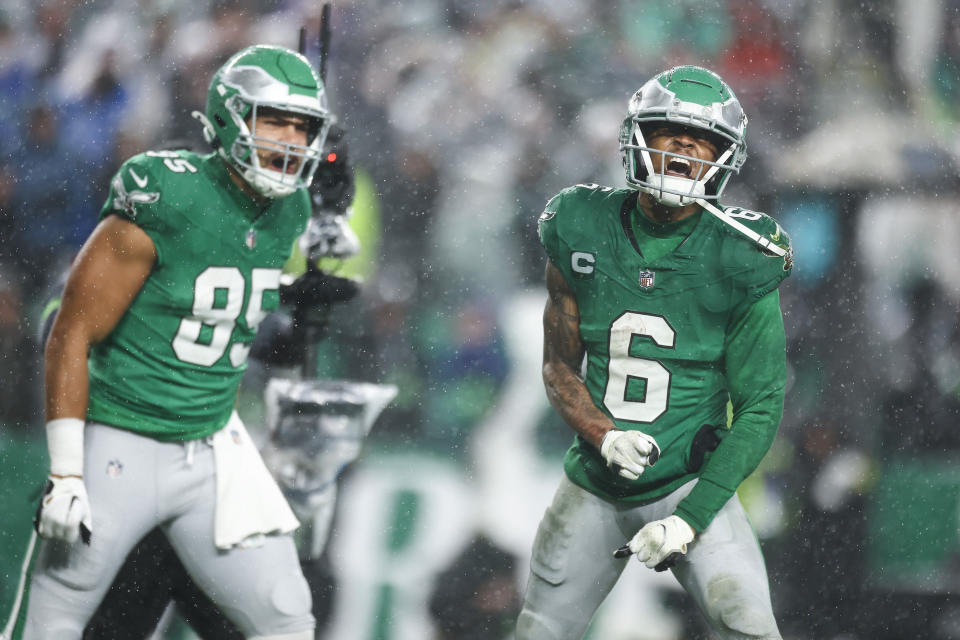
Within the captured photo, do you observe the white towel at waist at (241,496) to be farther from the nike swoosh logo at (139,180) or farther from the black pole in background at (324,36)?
the black pole in background at (324,36)

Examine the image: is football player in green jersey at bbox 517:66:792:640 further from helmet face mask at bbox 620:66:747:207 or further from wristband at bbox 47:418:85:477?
wristband at bbox 47:418:85:477

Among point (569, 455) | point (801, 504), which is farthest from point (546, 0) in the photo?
point (801, 504)

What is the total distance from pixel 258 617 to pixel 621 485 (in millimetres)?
695

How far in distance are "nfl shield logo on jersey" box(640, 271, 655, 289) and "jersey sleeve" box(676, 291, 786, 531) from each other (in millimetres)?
161

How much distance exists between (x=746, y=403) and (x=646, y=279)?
0.93 feet

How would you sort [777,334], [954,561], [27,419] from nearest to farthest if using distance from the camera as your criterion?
[777,334]
[27,419]
[954,561]

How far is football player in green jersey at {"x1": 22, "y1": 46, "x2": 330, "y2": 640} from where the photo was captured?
2072mm

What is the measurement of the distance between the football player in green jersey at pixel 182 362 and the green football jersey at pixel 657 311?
0.53 metres

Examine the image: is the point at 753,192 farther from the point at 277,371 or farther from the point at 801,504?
the point at 277,371

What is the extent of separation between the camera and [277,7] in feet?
9.24

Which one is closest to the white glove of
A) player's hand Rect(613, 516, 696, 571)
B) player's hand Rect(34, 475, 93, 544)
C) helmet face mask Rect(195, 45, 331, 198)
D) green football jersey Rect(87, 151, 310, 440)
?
player's hand Rect(34, 475, 93, 544)

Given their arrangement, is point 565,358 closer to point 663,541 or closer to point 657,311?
point 657,311

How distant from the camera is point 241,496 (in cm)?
220

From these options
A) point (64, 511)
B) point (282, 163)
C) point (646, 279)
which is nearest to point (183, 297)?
point (282, 163)
